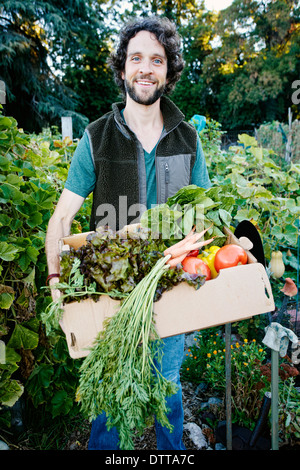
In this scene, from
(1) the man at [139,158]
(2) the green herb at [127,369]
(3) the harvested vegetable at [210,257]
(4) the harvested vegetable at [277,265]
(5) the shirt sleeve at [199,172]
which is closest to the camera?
(2) the green herb at [127,369]

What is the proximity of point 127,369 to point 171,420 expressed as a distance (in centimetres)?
88

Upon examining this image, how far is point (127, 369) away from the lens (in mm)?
1098

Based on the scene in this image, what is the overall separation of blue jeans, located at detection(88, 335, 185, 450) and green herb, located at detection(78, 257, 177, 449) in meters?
0.51

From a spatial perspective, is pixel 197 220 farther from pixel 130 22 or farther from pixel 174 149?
pixel 130 22

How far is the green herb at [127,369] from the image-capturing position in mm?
1081

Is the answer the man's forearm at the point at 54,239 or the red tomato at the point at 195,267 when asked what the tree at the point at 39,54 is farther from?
the red tomato at the point at 195,267

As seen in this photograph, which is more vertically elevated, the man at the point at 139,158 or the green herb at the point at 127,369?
the man at the point at 139,158

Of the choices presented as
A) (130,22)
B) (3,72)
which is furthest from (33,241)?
(3,72)

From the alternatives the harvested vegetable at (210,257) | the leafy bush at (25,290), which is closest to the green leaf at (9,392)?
the leafy bush at (25,290)

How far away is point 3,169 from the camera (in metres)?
1.63

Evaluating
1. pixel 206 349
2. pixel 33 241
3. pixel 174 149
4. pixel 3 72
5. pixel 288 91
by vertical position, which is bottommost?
pixel 206 349

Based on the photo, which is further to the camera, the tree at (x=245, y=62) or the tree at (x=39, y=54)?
the tree at (x=245, y=62)

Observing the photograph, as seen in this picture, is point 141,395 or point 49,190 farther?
point 49,190

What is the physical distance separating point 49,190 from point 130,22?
3.32 ft
